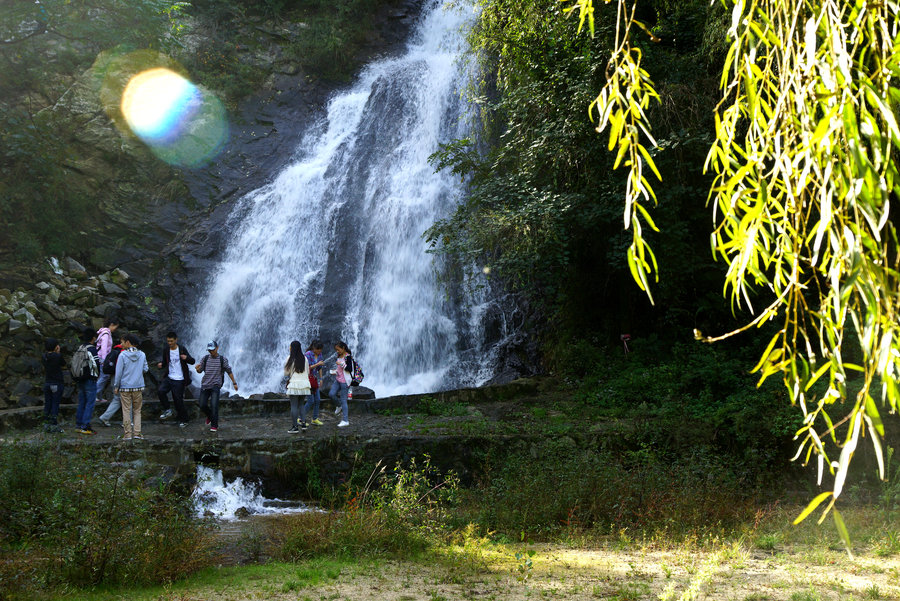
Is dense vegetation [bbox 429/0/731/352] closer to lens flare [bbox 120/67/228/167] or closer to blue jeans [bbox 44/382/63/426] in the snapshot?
blue jeans [bbox 44/382/63/426]

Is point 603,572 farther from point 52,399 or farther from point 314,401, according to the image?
point 52,399

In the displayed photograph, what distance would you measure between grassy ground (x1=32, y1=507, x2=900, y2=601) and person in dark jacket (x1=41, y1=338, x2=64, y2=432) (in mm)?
7077

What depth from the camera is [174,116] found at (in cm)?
2364

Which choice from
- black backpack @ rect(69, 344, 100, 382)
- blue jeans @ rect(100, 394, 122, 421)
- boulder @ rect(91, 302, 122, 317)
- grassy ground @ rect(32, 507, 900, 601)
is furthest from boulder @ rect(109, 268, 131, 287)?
grassy ground @ rect(32, 507, 900, 601)

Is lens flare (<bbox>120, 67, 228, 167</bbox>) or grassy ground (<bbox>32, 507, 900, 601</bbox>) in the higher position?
Answer: lens flare (<bbox>120, 67, 228, 167</bbox>)

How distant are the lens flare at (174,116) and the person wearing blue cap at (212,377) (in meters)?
13.8

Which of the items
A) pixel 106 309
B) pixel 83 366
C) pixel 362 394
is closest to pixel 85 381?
pixel 83 366

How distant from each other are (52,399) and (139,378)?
8.20ft

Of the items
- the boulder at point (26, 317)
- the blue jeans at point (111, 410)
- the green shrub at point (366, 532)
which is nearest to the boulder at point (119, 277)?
the boulder at point (26, 317)

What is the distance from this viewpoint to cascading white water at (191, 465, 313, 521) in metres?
9.54

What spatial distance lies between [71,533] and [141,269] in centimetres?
1616

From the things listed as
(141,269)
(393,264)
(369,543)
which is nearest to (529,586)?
(369,543)

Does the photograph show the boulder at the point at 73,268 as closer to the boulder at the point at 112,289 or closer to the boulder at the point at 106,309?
the boulder at the point at 112,289

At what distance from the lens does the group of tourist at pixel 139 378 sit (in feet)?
34.0
